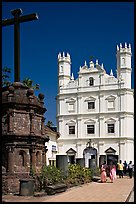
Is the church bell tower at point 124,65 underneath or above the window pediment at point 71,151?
above

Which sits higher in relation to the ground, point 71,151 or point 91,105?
point 91,105

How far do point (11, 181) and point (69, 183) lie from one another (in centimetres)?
368

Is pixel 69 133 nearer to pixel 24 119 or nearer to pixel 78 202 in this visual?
pixel 24 119

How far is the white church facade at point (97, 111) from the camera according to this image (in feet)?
163

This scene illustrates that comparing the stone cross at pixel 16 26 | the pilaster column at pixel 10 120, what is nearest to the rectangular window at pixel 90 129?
the stone cross at pixel 16 26

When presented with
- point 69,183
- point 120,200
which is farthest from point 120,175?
point 120,200

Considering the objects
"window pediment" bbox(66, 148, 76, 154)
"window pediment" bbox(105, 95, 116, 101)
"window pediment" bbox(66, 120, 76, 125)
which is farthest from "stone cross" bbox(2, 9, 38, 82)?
"window pediment" bbox(66, 120, 76, 125)

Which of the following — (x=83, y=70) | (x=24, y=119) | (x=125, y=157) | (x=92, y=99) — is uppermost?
(x=83, y=70)

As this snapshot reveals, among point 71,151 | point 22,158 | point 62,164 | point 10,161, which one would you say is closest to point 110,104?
point 71,151

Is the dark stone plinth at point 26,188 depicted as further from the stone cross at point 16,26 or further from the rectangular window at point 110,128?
the rectangular window at point 110,128

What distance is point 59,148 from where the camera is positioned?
5191cm

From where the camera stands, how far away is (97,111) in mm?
51250

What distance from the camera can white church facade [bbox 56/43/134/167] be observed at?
49.8 metres

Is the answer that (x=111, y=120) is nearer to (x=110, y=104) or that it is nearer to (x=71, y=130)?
(x=110, y=104)
